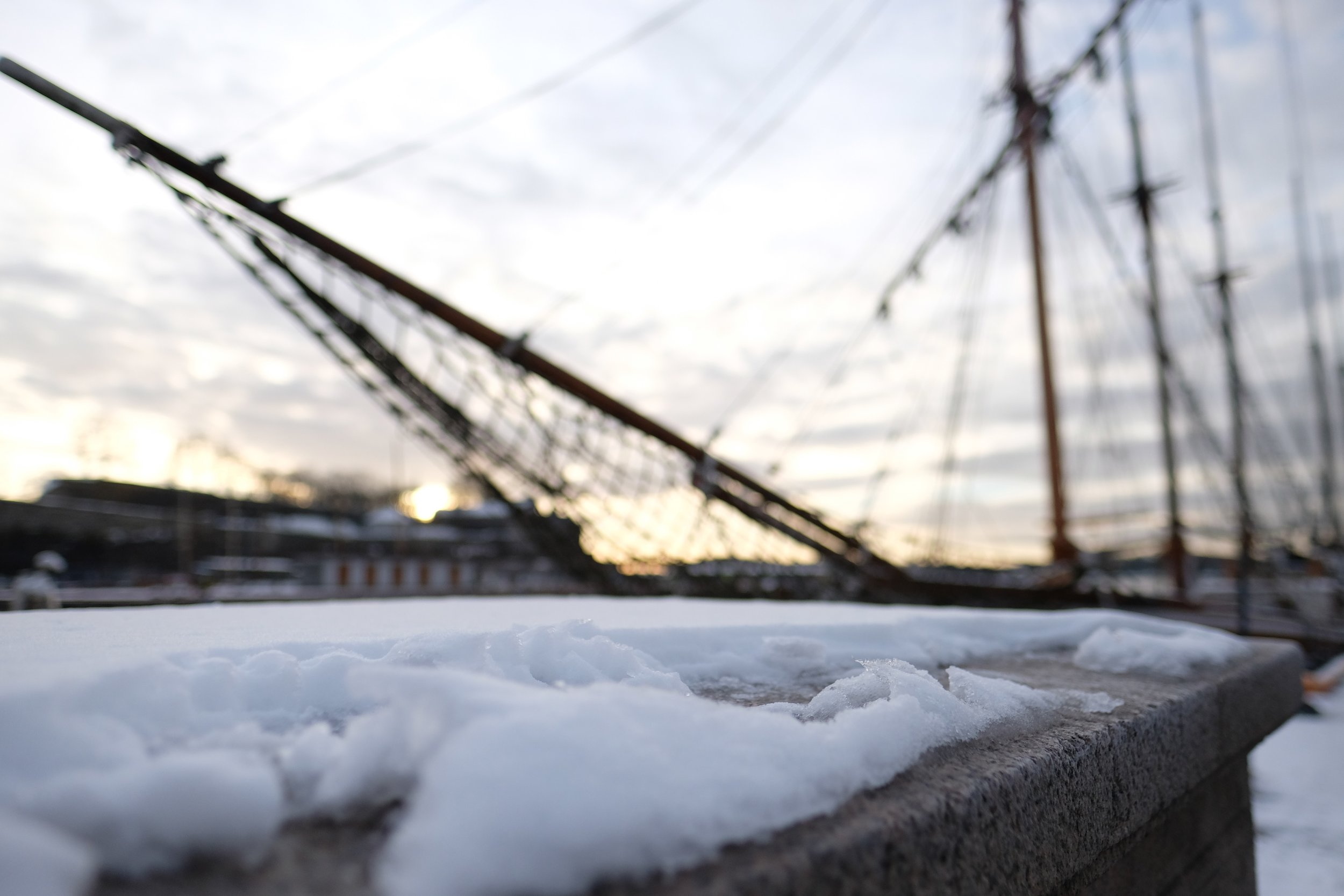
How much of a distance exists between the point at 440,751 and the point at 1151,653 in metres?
1.80

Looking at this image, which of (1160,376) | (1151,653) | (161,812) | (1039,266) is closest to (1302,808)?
(1151,653)

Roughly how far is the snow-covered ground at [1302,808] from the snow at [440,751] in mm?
2325

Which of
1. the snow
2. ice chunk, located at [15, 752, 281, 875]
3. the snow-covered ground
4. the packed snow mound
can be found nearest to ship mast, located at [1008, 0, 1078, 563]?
the snow-covered ground

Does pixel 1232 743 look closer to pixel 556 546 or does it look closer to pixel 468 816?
pixel 468 816

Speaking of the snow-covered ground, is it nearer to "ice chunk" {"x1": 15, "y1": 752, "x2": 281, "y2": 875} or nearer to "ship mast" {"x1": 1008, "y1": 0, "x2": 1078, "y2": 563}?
"ice chunk" {"x1": 15, "y1": 752, "x2": 281, "y2": 875}

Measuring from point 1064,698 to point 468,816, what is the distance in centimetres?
112

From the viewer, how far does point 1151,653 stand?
1.82 m

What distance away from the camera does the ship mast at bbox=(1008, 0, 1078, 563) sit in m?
9.05

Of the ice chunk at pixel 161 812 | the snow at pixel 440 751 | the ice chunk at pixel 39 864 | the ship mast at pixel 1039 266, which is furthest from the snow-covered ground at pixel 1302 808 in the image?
the ship mast at pixel 1039 266

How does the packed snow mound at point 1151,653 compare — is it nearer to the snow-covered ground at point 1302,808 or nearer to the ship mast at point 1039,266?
the snow-covered ground at point 1302,808

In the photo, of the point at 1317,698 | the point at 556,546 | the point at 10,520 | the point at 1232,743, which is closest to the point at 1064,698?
the point at 1232,743

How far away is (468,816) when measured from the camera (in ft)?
1.84

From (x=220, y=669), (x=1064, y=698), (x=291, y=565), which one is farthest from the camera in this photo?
(x=291, y=565)

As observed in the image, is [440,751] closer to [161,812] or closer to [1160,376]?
[161,812]
